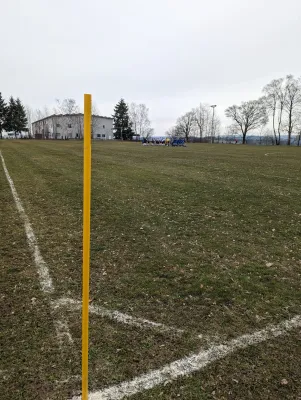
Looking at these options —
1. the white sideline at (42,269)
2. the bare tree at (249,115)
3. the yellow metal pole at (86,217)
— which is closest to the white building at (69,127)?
the bare tree at (249,115)

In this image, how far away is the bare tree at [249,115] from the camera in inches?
3135

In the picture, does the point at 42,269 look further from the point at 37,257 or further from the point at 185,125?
the point at 185,125

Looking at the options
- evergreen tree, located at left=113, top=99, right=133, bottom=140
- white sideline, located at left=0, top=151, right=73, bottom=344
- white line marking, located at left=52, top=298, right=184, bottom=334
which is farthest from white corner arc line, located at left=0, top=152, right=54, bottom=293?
evergreen tree, located at left=113, top=99, right=133, bottom=140

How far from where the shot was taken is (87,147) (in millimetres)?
1754

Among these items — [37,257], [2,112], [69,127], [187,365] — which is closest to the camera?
[187,365]

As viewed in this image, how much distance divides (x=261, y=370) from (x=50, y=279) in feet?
8.79

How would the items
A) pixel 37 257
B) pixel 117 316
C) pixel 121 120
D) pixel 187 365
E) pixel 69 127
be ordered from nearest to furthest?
pixel 187 365 → pixel 117 316 → pixel 37 257 → pixel 121 120 → pixel 69 127

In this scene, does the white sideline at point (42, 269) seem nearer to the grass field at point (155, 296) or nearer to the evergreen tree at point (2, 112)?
the grass field at point (155, 296)

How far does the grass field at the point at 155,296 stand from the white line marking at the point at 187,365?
0.05m

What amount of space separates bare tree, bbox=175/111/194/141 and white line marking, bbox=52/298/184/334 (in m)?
98.4

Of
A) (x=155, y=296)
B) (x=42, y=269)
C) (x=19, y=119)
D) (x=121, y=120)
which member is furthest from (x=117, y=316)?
(x=19, y=119)

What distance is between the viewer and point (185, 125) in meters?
99.1

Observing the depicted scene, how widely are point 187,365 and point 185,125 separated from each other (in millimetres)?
101448

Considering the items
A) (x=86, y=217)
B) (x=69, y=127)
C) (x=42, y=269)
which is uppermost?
(x=69, y=127)
